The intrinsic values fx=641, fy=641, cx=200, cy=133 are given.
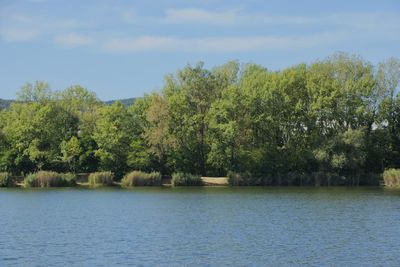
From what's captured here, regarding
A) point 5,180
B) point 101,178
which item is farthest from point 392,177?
point 5,180

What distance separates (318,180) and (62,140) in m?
34.1

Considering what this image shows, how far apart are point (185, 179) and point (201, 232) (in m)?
42.9

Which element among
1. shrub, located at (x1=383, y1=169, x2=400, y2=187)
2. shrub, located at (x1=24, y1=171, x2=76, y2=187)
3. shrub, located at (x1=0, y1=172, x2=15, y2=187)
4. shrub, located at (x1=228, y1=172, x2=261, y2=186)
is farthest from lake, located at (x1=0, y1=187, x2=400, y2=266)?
shrub, located at (x1=228, y1=172, x2=261, y2=186)

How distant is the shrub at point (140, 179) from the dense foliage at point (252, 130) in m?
3.62

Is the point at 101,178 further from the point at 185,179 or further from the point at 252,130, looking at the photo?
the point at 252,130

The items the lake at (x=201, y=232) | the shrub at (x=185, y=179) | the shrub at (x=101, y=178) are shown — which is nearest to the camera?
the lake at (x=201, y=232)

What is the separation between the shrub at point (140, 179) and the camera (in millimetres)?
74875

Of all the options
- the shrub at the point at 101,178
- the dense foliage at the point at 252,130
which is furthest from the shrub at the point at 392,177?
the shrub at the point at 101,178

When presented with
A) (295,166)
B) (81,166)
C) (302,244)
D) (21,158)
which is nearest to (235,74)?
(295,166)

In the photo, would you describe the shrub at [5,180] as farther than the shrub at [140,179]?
No

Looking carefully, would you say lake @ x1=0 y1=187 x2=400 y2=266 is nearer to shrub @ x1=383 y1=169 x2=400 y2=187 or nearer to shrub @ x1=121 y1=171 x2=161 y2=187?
shrub @ x1=383 y1=169 x2=400 y2=187

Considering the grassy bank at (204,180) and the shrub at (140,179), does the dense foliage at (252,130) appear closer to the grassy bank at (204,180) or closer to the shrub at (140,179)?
the grassy bank at (204,180)

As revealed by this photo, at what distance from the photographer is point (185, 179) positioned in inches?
2987

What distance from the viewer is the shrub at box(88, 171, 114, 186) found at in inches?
2992
